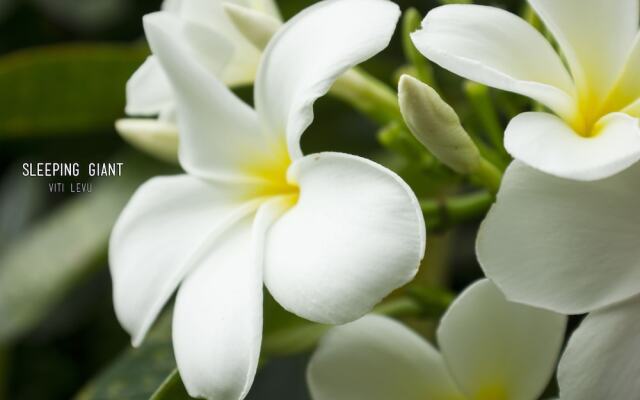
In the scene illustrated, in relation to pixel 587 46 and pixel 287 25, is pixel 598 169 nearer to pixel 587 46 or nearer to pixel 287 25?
pixel 587 46

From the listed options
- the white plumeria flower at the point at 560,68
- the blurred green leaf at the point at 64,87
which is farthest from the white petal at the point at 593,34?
the blurred green leaf at the point at 64,87

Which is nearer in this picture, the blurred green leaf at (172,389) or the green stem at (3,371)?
the blurred green leaf at (172,389)

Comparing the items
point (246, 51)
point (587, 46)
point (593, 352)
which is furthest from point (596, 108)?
point (246, 51)

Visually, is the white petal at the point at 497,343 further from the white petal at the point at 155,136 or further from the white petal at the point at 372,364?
the white petal at the point at 155,136

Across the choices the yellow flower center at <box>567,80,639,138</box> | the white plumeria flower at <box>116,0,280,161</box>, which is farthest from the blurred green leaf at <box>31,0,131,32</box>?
the yellow flower center at <box>567,80,639,138</box>

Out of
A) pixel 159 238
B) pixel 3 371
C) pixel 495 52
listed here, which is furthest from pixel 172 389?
pixel 3 371

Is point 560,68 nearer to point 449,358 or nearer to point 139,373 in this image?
point 449,358

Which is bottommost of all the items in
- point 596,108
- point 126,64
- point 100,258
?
point 100,258
